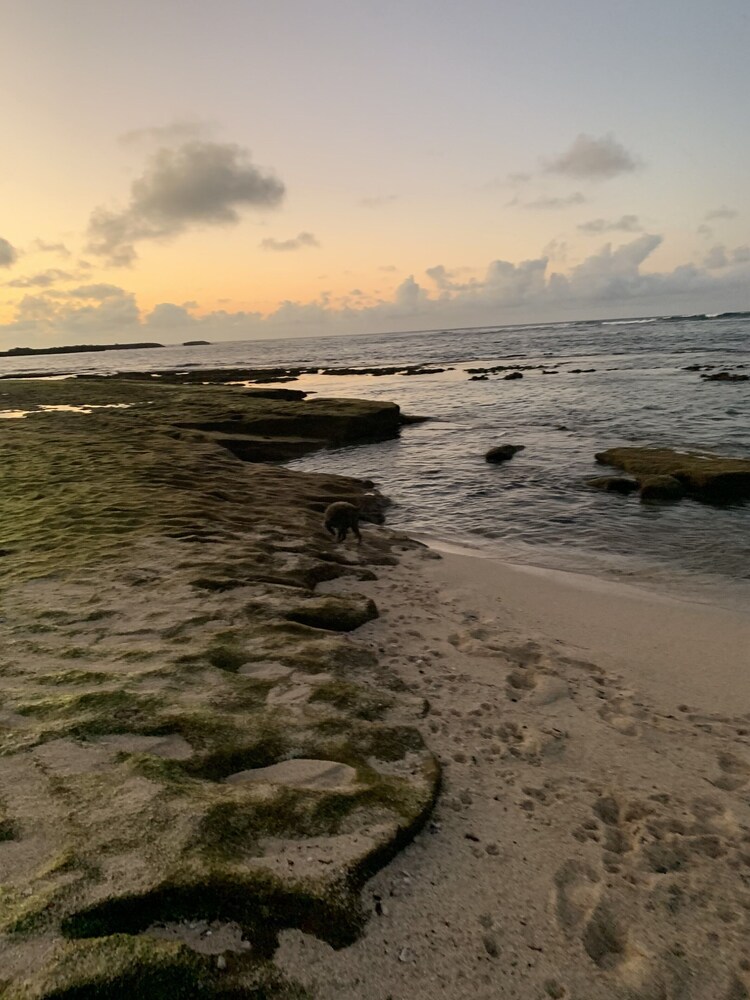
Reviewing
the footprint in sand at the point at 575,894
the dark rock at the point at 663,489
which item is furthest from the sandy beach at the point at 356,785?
the dark rock at the point at 663,489

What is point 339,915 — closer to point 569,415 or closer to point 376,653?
point 376,653

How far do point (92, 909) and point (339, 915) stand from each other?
4.81ft

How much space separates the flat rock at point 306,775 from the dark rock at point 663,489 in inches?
591

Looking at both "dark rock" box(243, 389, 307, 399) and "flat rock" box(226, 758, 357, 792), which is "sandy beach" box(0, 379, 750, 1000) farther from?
"dark rock" box(243, 389, 307, 399)

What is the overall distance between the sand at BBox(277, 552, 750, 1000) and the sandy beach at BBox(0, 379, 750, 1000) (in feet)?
0.06

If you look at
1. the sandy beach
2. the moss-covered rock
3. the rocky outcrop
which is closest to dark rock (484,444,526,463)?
the rocky outcrop

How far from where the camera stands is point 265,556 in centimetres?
1062

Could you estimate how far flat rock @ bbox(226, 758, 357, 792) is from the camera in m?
4.97

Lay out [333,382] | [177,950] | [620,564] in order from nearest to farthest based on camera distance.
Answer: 1. [177,950]
2. [620,564]
3. [333,382]

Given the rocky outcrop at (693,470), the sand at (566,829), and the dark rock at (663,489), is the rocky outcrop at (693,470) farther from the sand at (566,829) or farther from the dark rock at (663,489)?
the sand at (566,829)

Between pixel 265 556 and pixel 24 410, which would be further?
pixel 24 410

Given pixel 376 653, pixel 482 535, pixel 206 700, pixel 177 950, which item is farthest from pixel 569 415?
pixel 177 950

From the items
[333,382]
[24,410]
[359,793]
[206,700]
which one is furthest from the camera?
[333,382]

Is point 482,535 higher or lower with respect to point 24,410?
lower
